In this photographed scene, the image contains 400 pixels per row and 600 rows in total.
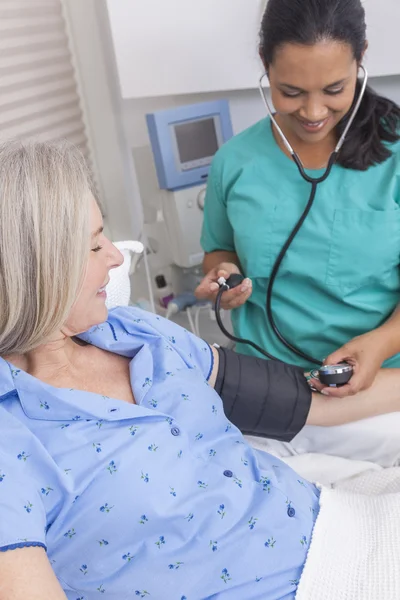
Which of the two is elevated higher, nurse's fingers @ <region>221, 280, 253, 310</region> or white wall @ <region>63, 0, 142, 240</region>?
white wall @ <region>63, 0, 142, 240</region>

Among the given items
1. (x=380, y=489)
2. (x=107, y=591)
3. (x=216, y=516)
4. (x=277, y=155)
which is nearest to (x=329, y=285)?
(x=277, y=155)

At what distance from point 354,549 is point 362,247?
0.63 metres

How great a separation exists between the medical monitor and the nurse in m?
0.29

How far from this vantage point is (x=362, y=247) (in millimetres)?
1352

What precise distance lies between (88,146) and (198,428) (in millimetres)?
1508

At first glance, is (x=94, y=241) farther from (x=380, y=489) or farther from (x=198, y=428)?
(x=380, y=489)

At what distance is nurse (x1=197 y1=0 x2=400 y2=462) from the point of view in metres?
1.22

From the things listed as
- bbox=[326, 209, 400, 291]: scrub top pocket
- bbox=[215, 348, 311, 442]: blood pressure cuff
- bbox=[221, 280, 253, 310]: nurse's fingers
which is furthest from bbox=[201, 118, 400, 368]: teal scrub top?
bbox=[215, 348, 311, 442]: blood pressure cuff

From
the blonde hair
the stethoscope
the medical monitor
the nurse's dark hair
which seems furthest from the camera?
the medical monitor

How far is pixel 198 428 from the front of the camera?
3.44 feet

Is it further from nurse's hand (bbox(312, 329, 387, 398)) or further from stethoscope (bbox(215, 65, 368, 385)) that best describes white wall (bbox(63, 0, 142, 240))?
nurse's hand (bbox(312, 329, 387, 398))

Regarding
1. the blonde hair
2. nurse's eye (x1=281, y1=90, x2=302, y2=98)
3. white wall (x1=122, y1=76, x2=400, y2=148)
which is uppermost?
white wall (x1=122, y1=76, x2=400, y2=148)

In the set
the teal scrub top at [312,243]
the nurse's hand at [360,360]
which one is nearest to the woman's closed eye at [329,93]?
the teal scrub top at [312,243]

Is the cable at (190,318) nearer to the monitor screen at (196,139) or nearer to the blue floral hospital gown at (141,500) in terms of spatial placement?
the monitor screen at (196,139)
